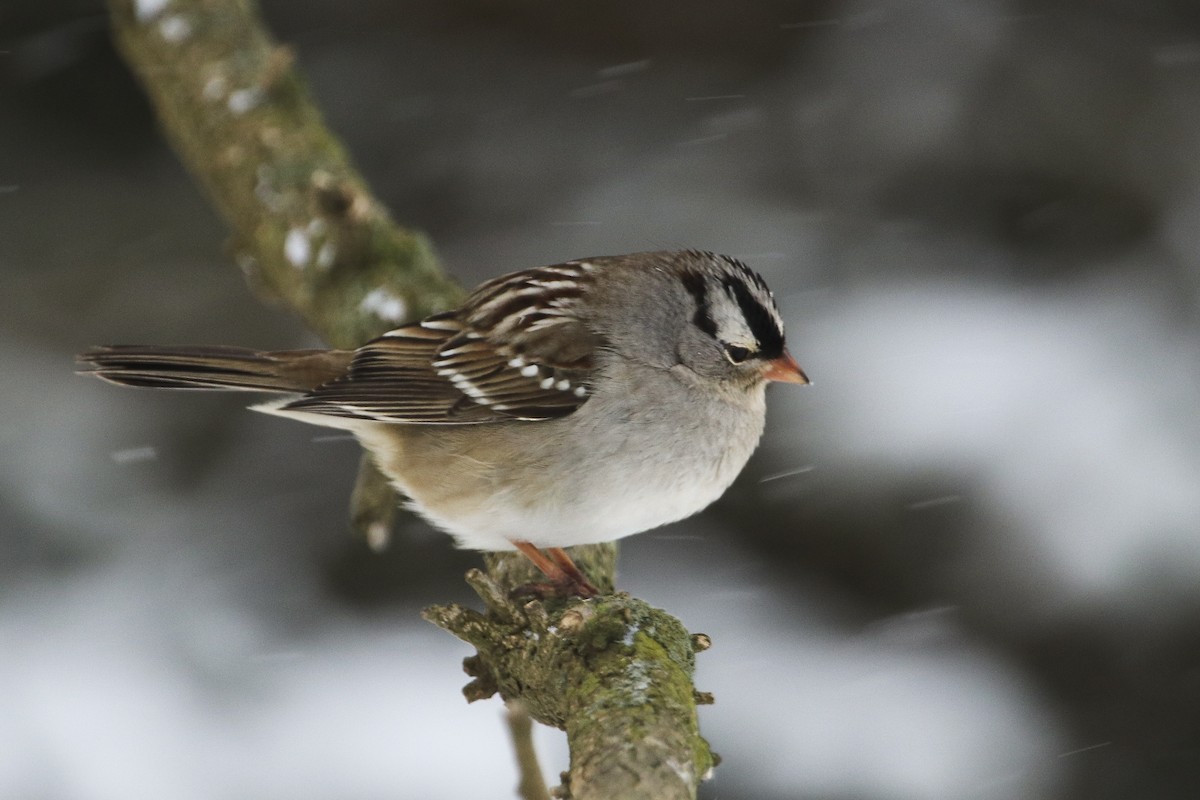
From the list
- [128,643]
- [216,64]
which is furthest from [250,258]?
[128,643]

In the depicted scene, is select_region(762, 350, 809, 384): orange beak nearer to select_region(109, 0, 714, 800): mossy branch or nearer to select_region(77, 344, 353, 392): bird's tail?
select_region(109, 0, 714, 800): mossy branch

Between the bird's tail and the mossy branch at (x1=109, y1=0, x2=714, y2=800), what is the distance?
0.43 metres

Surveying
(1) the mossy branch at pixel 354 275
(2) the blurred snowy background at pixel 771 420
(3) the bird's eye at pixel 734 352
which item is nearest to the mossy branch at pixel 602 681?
(1) the mossy branch at pixel 354 275

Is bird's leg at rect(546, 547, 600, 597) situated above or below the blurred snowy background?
below

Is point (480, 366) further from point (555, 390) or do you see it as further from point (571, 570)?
point (571, 570)

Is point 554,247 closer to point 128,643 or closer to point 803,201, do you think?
point 803,201

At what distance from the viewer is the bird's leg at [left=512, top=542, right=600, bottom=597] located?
318 cm

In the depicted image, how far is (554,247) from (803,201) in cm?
150

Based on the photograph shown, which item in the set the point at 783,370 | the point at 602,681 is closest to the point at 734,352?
the point at 783,370

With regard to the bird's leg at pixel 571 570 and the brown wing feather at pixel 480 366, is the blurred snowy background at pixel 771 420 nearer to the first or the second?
the bird's leg at pixel 571 570

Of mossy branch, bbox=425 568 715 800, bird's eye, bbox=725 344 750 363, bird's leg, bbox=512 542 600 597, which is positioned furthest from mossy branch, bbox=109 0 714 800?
bird's eye, bbox=725 344 750 363

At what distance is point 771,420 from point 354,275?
95.3 inches

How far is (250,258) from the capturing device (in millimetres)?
4305

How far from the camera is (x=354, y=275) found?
4066 millimetres
